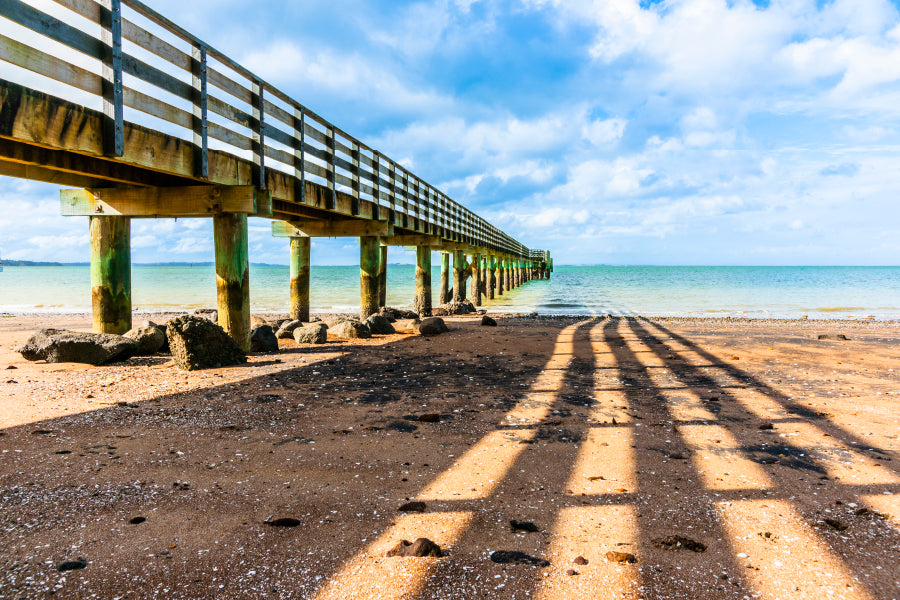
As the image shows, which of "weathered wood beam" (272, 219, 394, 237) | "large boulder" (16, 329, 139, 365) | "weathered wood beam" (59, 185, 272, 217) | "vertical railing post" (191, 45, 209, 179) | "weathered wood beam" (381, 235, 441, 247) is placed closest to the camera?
"vertical railing post" (191, 45, 209, 179)

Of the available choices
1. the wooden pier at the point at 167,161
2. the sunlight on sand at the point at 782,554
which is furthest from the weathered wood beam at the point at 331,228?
the sunlight on sand at the point at 782,554

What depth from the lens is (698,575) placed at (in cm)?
255

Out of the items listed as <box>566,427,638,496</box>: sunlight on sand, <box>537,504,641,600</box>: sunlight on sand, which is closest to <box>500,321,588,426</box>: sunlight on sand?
<box>566,427,638,496</box>: sunlight on sand

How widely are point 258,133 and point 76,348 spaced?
4399 millimetres

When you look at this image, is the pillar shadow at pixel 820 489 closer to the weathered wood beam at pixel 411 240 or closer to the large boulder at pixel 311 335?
the large boulder at pixel 311 335

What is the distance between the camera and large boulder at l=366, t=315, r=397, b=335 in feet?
42.0

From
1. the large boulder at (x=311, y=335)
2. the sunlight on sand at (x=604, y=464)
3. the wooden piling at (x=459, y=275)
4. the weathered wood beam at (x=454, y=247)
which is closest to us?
the sunlight on sand at (x=604, y=464)

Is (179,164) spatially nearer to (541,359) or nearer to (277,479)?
(277,479)

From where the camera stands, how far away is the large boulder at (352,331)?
1215 cm

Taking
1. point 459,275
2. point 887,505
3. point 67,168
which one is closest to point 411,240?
point 459,275

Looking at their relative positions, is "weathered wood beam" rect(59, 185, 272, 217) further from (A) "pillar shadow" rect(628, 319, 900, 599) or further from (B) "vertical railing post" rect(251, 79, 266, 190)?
(A) "pillar shadow" rect(628, 319, 900, 599)

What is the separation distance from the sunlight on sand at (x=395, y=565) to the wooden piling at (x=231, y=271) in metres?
6.84

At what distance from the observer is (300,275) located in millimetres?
15992

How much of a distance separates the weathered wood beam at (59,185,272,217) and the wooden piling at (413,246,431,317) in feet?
36.8
